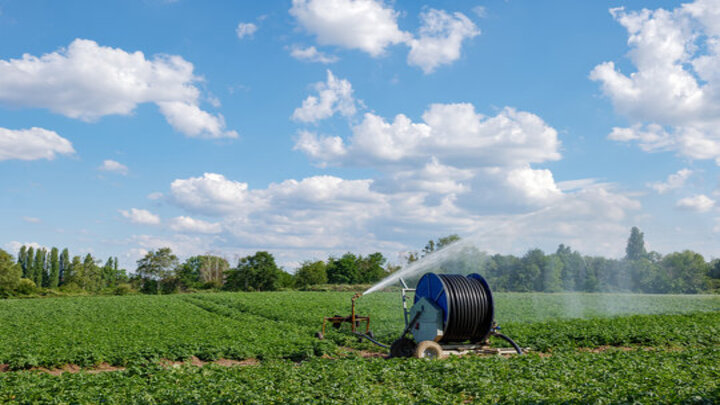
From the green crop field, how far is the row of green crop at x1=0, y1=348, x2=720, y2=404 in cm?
3

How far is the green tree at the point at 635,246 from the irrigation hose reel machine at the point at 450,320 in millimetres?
16275

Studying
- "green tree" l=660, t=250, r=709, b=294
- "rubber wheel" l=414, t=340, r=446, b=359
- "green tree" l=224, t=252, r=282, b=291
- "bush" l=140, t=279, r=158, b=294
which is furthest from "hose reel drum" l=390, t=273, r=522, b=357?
"bush" l=140, t=279, r=158, b=294

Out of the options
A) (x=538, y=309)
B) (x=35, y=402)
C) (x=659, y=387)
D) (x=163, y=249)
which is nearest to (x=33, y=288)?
(x=163, y=249)

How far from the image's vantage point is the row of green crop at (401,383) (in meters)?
9.10

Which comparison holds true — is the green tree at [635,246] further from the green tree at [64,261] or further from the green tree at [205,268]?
the green tree at [64,261]

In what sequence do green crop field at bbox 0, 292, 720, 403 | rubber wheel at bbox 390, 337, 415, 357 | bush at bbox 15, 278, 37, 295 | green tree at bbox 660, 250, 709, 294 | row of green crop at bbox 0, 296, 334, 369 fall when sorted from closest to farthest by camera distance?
1. green crop field at bbox 0, 292, 720, 403
2. rubber wheel at bbox 390, 337, 415, 357
3. row of green crop at bbox 0, 296, 334, 369
4. green tree at bbox 660, 250, 709, 294
5. bush at bbox 15, 278, 37, 295

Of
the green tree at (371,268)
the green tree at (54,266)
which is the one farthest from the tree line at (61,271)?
the green tree at (371,268)

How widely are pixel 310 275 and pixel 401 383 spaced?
6992cm

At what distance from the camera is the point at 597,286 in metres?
37.4

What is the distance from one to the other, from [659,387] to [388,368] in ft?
17.1

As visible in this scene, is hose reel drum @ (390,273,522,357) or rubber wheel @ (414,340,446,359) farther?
hose reel drum @ (390,273,522,357)

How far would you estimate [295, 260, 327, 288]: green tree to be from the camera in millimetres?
79000

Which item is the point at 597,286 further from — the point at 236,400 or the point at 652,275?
the point at 236,400

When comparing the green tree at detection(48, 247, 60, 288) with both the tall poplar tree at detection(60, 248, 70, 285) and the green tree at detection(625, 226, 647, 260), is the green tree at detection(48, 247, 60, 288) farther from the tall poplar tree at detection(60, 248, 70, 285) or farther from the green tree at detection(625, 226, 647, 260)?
the green tree at detection(625, 226, 647, 260)
